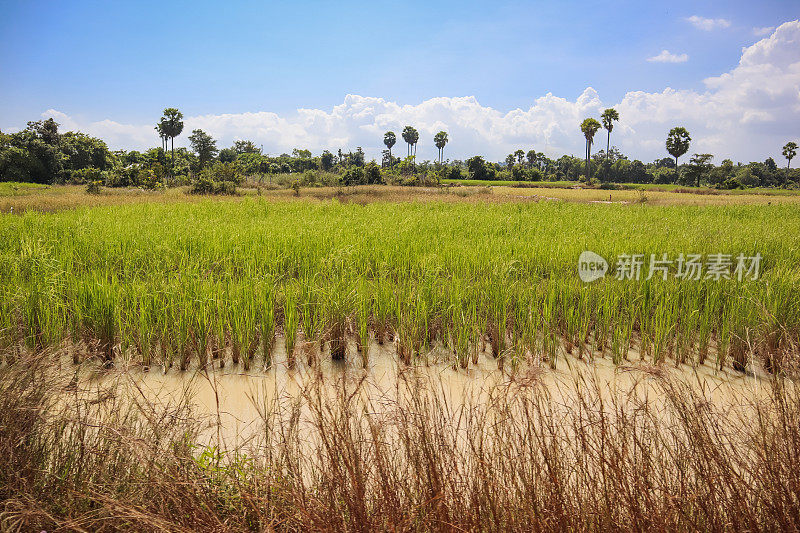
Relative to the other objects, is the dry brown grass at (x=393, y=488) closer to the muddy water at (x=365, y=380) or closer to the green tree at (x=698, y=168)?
the muddy water at (x=365, y=380)

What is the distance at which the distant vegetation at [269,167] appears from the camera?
3228 centimetres

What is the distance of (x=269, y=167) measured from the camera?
6431 centimetres

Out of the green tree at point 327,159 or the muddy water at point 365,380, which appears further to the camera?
the green tree at point 327,159

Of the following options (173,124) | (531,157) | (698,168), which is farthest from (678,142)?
(173,124)

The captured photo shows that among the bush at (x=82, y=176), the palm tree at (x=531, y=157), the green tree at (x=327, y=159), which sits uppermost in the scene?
the palm tree at (x=531, y=157)

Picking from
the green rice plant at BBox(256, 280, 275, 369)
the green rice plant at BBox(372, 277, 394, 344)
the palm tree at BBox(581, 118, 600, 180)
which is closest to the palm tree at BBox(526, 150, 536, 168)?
the palm tree at BBox(581, 118, 600, 180)

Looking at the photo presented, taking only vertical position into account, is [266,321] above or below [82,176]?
below

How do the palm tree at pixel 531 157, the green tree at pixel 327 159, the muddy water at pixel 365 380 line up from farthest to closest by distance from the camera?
the palm tree at pixel 531 157 → the green tree at pixel 327 159 → the muddy water at pixel 365 380

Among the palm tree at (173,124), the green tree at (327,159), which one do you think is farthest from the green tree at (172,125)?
the green tree at (327,159)

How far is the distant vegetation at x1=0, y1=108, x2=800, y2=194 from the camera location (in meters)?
32.3

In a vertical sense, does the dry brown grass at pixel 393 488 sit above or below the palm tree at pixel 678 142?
below

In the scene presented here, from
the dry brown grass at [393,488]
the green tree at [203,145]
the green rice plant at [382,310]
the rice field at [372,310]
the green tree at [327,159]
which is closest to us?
the dry brown grass at [393,488]

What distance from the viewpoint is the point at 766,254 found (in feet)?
22.5

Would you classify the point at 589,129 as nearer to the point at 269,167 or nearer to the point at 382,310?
the point at 269,167
